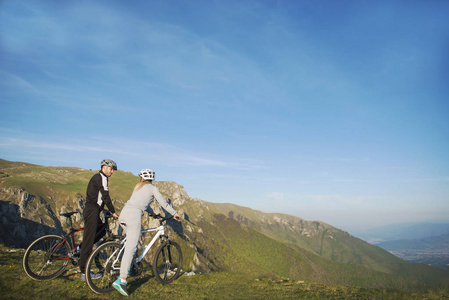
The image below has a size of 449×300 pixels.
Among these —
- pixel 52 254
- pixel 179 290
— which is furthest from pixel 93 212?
pixel 179 290

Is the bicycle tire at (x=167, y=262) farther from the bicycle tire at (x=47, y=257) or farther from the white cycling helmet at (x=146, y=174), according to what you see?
the bicycle tire at (x=47, y=257)

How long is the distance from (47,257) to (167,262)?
5.29 meters

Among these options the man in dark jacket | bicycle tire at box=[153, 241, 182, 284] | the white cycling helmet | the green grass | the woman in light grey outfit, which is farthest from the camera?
bicycle tire at box=[153, 241, 182, 284]

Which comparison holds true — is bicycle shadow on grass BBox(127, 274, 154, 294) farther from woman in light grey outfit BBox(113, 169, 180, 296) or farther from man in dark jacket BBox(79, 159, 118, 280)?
man in dark jacket BBox(79, 159, 118, 280)

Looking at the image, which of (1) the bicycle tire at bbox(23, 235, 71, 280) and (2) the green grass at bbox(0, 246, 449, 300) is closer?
(2) the green grass at bbox(0, 246, 449, 300)

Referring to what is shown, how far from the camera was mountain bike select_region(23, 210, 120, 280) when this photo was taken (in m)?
10.3

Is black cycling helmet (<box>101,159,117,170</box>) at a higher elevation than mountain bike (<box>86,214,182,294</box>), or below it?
higher

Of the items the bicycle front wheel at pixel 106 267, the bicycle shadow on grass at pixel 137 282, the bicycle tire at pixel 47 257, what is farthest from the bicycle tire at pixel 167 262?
the bicycle tire at pixel 47 257

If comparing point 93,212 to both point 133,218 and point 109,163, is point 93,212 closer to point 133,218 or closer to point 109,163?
point 133,218

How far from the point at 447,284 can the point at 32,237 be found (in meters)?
204

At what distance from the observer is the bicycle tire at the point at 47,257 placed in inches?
402

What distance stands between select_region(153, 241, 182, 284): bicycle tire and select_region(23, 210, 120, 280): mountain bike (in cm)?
228

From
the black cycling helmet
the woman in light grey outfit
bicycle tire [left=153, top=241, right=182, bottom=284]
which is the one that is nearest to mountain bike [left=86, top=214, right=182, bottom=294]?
bicycle tire [left=153, top=241, right=182, bottom=284]

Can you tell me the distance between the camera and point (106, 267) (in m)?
9.77
